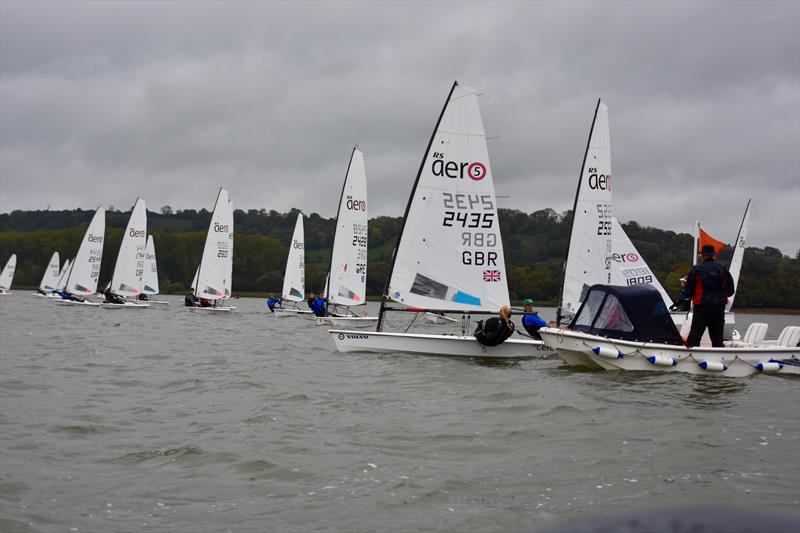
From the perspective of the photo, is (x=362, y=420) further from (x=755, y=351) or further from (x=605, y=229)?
(x=605, y=229)

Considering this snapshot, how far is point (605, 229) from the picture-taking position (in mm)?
22672

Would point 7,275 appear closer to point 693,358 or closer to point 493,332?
point 493,332

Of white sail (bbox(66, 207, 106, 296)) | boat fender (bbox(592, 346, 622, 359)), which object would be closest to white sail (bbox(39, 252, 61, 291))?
white sail (bbox(66, 207, 106, 296))

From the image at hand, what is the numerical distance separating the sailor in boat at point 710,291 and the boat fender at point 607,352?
1.37m

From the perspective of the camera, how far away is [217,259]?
1933 inches

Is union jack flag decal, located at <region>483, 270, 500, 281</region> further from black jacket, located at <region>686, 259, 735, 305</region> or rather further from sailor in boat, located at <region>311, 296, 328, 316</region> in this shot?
sailor in boat, located at <region>311, 296, 328, 316</region>

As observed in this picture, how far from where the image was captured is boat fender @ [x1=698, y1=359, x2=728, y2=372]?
12766 millimetres

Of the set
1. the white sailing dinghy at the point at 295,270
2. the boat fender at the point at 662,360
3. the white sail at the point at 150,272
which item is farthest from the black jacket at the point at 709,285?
the white sail at the point at 150,272

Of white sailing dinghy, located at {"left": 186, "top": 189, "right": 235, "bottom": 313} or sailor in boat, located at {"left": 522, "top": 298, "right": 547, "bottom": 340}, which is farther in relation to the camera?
white sailing dinghy, located at {"left": 186, "top": 189, "right": 235, "bottom": 313}

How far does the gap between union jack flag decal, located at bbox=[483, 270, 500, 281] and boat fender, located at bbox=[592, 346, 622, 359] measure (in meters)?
4.82

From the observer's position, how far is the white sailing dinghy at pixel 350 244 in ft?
116

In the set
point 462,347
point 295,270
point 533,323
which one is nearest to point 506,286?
point 533,323

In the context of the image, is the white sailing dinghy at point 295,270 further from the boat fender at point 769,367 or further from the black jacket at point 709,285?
the boat fender at point 769,367

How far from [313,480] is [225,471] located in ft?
2.80
